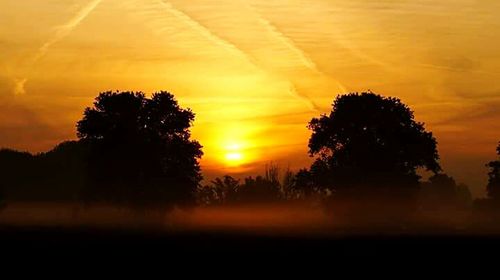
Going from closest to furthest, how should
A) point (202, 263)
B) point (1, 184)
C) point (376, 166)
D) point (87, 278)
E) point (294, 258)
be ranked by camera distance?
point (87, 278), point (202, 263), point (294, 258), point (376, 166), point (1, 184)

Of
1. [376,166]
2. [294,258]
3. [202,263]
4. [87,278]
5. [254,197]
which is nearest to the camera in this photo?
[87,278]

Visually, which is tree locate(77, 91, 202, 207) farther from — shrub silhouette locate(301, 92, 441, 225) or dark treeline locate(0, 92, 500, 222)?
shrub silhouette locate(301, 92, 441, 225)

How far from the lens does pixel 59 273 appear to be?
2070 cm

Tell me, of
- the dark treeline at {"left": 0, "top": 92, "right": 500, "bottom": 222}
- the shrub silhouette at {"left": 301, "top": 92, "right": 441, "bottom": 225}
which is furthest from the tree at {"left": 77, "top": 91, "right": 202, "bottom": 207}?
the shrub silhouette at {"left": 301, "top": 92, "right": 441, "bottom": 225}

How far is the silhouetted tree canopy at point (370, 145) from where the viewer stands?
263 feet

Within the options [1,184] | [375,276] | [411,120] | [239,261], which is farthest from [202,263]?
[1,184]

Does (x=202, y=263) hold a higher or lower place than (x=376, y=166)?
lower

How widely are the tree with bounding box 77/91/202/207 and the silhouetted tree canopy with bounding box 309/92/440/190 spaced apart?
47.6ft

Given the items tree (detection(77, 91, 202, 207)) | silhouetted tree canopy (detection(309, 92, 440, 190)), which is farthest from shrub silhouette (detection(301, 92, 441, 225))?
tree (detection(77, 91, 202, 207))

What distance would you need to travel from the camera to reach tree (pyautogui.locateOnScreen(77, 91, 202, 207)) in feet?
271

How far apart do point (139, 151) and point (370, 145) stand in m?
25.2

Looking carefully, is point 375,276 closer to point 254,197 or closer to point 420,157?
point 420,157

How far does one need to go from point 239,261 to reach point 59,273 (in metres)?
7.06

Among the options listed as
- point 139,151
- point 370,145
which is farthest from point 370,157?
point 139,151
